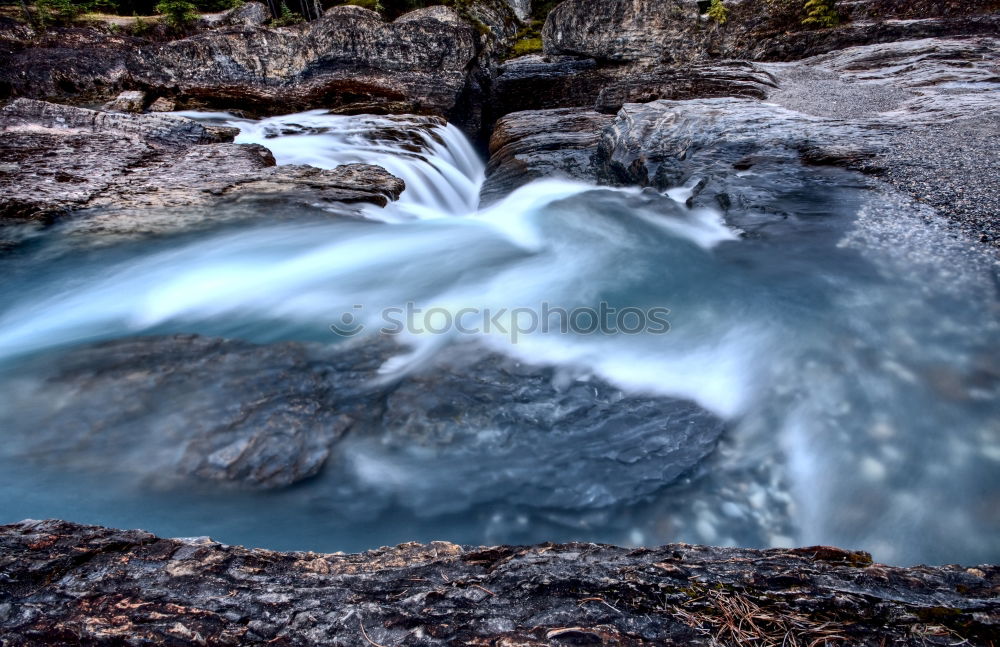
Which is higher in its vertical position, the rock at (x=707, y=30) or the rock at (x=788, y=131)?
the rock at (x=707, y=30)

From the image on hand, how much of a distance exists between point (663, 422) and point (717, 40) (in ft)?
50.2

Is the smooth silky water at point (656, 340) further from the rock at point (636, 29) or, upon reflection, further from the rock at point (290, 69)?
the rock at point (636, 29)

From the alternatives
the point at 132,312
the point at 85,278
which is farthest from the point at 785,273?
the point at 85,278

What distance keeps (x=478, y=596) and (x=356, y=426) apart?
6.22 ft

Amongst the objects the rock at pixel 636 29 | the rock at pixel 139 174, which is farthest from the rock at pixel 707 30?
the rock at pixel 139 174

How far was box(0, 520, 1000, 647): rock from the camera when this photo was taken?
1.40 meters

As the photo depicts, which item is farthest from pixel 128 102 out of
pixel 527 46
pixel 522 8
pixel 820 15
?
pixel 522 8

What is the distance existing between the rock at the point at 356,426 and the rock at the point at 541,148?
5507 millimetres

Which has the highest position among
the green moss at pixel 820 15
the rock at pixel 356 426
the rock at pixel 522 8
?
the rock at pixel 522 8

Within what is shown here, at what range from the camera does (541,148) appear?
948cm

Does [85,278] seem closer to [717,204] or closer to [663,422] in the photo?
[663,422]

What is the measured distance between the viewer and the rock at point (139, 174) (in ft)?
18.9

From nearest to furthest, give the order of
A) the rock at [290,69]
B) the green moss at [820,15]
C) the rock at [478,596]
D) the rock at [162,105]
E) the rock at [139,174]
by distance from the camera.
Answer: the rock at [478,596] < the rock at [139,174] < the rock at [162,105] < the rock at [290,69] < the green moss at [820,15]

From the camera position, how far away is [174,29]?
21297mm
